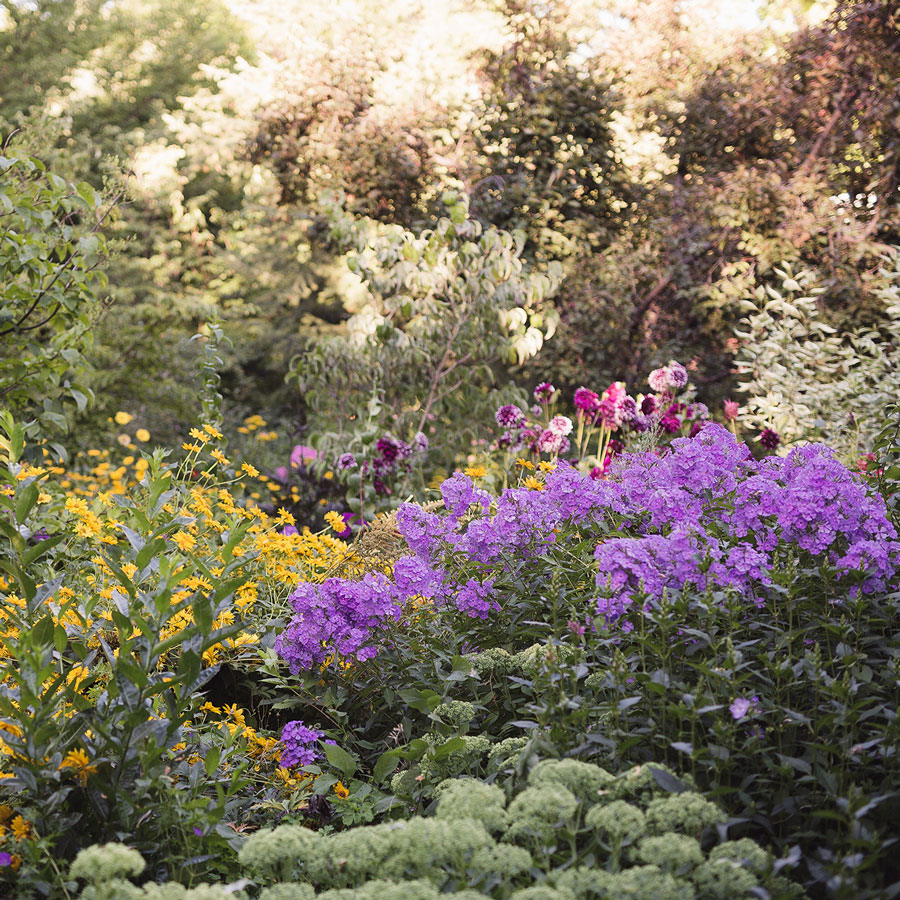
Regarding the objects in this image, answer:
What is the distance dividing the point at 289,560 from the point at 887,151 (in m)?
6.33

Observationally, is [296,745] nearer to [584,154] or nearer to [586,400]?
[586,400]

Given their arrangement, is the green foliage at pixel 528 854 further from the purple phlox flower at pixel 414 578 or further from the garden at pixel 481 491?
the purple phlox flower at pixel 414 578

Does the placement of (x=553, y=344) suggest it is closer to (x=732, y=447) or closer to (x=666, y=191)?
(x=666, y=191)

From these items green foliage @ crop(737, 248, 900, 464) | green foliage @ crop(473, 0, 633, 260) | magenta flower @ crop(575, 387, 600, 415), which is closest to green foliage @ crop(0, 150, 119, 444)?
magenta flower @ crop(575, 387, 600, 415)

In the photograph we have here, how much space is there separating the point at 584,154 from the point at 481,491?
6549 millimetres

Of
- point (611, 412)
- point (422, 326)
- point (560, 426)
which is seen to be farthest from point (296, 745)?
point (422, 326)

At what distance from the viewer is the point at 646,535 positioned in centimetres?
235

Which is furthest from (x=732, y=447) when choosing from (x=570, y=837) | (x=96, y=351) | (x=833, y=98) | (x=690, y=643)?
(x=833, y=98)

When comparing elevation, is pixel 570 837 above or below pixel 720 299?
below

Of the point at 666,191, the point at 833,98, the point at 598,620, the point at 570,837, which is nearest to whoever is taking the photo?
the point at 570,837

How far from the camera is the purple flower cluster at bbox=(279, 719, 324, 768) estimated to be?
2.21 metres

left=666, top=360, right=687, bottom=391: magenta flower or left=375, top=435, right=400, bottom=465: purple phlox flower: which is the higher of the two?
left=666, top=360, right=687, bottom=391: magenta flower

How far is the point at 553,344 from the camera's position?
7.95m

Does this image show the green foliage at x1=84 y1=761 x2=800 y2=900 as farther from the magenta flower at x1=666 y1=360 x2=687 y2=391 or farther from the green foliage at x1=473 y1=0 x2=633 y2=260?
the green foliage at x1=473 y1=0 x2=633 y2=260
